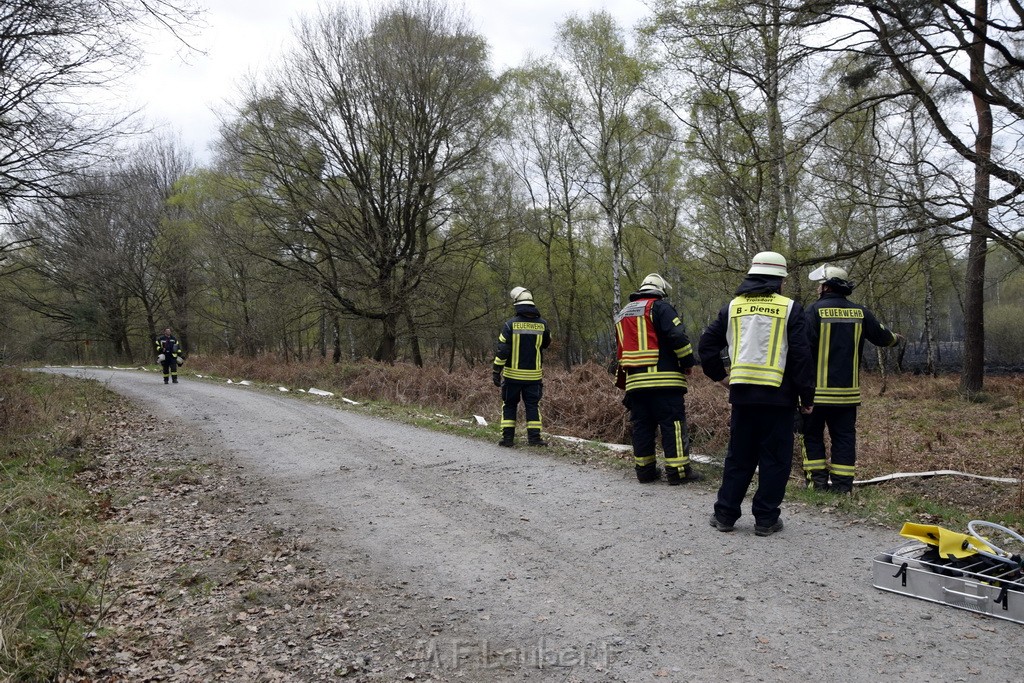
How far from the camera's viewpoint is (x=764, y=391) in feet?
18.2

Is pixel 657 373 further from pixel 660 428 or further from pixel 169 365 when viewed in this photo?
pixel 169 365

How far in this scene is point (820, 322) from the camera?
7.34 m

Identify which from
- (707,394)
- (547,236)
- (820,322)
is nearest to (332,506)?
(820,322)

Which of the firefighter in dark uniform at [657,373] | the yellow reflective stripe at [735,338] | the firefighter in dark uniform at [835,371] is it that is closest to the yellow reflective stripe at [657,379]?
the firefighter in dark uniform at [657,373]

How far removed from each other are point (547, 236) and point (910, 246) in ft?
98.5

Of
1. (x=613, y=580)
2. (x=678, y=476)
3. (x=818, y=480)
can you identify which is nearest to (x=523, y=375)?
(x=678, y=476)

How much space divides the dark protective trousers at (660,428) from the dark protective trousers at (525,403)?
2698 millimetres

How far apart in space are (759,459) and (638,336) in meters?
2.13

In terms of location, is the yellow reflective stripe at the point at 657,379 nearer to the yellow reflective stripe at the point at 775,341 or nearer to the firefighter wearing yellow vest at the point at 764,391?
the firefighter wearing yellow vest at the point at 764,391

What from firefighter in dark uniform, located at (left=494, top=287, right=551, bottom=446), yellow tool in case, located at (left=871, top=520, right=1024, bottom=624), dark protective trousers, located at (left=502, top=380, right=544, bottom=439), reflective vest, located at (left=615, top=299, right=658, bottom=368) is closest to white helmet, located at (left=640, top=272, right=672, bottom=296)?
reflective vest, located at (left=615, top=299, right=658, bottom=368)

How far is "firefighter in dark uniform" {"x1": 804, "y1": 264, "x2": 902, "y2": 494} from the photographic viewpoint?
7.10 m

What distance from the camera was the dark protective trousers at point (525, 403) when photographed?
33.1 feet

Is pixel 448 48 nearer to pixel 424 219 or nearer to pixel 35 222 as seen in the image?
pixel 424 219

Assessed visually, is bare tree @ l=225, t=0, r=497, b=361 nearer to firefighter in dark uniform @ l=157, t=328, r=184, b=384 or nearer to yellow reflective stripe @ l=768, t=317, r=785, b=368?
firefighter in dark uniform @ l=157, t=328, r=184, b=384
